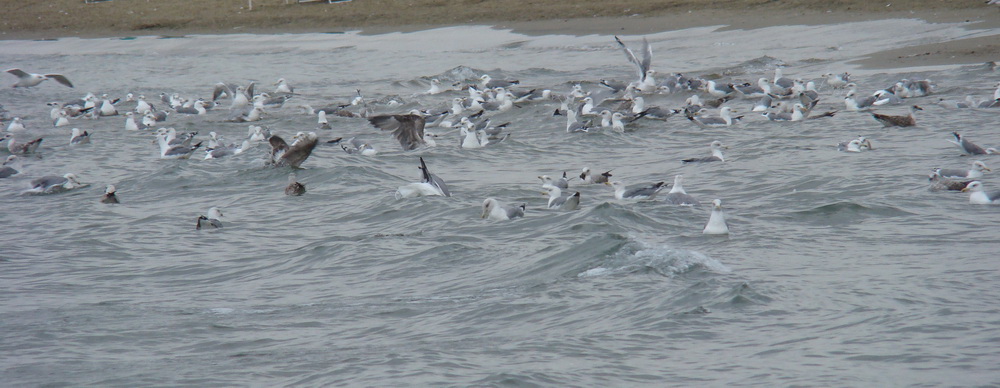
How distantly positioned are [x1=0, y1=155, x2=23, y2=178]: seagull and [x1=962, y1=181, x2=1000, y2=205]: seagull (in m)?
11.9

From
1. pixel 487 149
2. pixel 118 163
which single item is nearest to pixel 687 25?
pixel 487 149

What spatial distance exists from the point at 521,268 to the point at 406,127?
562cm

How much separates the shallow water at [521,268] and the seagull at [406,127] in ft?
1.65

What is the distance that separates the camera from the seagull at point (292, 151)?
43.4 feet

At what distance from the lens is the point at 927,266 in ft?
24.2

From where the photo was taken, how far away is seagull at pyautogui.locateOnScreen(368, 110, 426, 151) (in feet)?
42.0

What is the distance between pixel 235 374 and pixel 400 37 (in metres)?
26.6

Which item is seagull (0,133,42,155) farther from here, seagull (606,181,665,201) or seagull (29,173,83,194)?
seagull (606,181,665,201)

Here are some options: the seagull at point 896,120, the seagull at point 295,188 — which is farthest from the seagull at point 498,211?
the seagull at point 896,120

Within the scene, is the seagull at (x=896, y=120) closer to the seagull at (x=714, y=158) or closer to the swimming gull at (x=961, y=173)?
the seagull at (x=714, y=158)

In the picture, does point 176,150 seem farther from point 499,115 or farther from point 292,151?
point 499,115

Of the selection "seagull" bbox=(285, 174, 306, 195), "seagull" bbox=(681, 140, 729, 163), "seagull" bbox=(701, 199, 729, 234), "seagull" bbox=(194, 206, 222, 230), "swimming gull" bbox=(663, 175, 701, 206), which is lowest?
"seagull" bbox=(285, 174, 306, 195)

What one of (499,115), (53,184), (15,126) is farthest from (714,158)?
(15,126)

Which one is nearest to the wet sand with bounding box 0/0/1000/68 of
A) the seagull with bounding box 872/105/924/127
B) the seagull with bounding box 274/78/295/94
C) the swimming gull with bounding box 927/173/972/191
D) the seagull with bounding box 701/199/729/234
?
the seagull with bounding box 872/105/924/127
